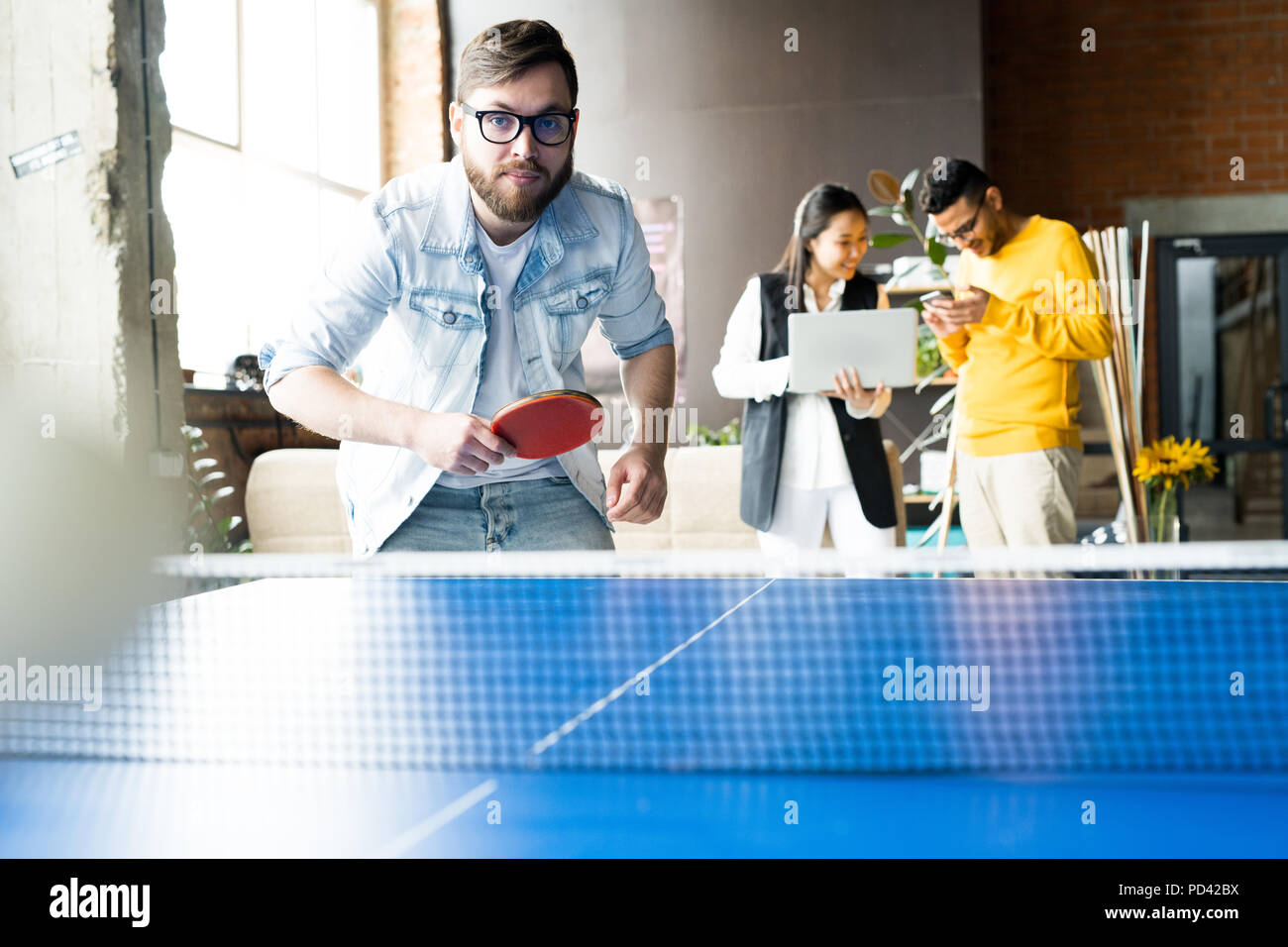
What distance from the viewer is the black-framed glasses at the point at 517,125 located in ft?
6.23

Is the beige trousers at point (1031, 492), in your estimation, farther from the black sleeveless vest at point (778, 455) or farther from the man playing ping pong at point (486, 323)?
the man playing ping pong at point (486, 323)

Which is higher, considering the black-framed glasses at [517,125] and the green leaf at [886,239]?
the green leaf at [886,239]

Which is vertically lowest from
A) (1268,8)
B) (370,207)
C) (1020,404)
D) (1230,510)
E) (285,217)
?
(1230,510)

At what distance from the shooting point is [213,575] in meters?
1.91

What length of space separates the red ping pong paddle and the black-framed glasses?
456 millimetres

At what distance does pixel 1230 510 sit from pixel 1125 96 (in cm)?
298

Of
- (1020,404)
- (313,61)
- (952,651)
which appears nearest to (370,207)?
(952,651)

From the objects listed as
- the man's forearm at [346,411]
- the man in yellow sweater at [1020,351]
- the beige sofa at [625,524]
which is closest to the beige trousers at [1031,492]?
the man in yellow sweater at [1020,351]

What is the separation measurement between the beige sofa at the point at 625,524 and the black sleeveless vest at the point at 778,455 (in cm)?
138

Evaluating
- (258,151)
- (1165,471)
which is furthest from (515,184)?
(258,151)

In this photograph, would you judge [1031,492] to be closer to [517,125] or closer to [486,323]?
[486,323]

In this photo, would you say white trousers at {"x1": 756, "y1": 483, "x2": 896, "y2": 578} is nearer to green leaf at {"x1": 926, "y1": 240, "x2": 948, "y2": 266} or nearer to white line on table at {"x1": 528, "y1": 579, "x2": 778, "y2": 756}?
white line on table at {"x1": 528, "y1": 579, "x2": 778, "y2": 756}

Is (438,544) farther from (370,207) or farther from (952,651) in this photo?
(952,651)

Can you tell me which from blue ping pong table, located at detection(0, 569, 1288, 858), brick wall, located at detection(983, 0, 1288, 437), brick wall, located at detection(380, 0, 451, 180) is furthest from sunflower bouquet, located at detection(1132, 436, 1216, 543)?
brick wall, located at detection(380, 0, 451, 180)
